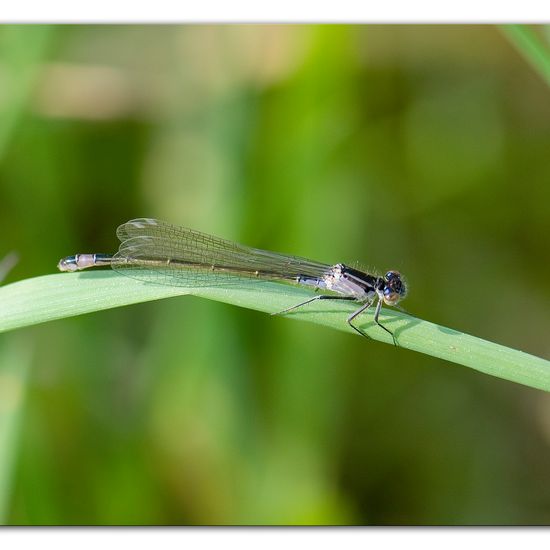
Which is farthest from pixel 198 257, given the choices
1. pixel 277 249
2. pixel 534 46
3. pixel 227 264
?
pixel 534 46

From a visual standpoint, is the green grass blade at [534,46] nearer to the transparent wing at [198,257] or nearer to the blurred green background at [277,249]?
the blurred green background at [277,249]

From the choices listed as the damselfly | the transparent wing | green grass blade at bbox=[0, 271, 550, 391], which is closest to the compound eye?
the damselfly

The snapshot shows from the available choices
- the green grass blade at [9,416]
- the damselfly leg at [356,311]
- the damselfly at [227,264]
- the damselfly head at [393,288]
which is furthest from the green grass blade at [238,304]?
the green grass blade at [9,416]

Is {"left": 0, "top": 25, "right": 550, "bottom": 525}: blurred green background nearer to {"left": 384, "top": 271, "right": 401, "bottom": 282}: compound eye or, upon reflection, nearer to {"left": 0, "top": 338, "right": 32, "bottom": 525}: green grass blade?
{"left": 0, "top": 338, "right": 32, "bottom": 525}: green grass blade

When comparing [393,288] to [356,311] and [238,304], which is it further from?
[238,304]
